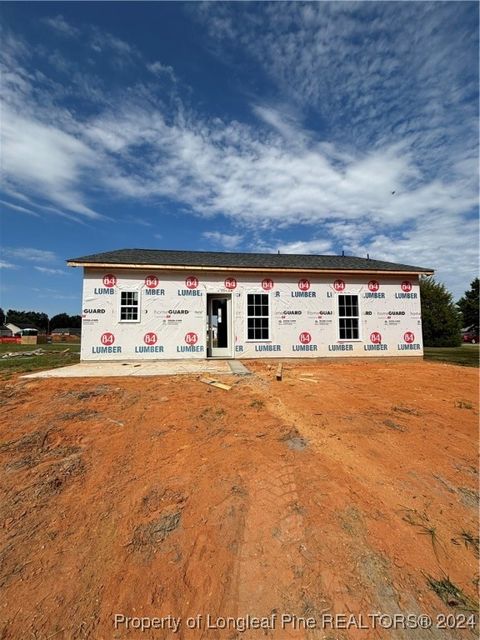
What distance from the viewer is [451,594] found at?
7.94 feet

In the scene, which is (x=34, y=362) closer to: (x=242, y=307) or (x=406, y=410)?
(x=242, y=307)

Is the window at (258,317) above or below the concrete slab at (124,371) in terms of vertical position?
above

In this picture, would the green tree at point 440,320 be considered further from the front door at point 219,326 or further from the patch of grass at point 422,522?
the patch of grass at point 422,522

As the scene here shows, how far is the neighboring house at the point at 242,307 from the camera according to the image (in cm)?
1159

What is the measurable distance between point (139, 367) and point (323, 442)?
7.12 meters

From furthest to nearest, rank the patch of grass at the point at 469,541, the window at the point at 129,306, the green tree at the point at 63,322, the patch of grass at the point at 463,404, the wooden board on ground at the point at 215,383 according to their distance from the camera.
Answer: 1. the green tree at the point at 63,322
2. the window at the point at 129,306
3. the wooden board on ground at the point at 215,383
4. the patch of grass at the point at 463,404
5. the patch of grass at the point at 469,541

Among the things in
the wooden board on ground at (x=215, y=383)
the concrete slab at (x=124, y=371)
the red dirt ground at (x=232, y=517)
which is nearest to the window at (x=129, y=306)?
the concrete slab at (x=124, y=371)

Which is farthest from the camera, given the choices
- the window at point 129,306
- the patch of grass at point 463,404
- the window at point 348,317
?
the window at point 348,317

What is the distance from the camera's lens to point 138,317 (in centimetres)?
1172

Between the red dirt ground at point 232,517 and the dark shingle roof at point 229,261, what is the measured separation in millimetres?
7101

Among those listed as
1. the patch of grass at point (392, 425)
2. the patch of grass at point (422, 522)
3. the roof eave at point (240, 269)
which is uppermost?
the roof eave at point (240, 269)

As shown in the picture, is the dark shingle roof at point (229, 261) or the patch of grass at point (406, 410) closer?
the patch of grass at point (406, 410)

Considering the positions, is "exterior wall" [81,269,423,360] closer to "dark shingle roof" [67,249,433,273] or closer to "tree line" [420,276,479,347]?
"dark shingle roof" [67,249,433,273]

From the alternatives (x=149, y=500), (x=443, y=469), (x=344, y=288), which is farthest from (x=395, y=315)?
(x=149, y=500)
